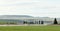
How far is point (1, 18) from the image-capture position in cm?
7938

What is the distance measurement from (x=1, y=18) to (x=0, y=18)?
28.7 inches

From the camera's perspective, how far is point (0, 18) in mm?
→ 79938
